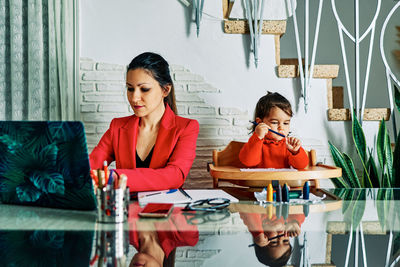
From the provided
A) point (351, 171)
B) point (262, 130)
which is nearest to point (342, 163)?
point (351, 171)

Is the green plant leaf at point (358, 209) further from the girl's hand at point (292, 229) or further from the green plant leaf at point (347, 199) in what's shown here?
the girl's hand at point (292, 229)

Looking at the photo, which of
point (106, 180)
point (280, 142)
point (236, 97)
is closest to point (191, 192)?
point (106, 180)

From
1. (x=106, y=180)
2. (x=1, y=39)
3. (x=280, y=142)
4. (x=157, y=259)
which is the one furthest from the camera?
(x=1, y=39)

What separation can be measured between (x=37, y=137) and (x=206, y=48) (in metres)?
1.76

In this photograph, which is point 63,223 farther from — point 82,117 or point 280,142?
point 82,117

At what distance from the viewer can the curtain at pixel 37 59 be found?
2543 millimetres

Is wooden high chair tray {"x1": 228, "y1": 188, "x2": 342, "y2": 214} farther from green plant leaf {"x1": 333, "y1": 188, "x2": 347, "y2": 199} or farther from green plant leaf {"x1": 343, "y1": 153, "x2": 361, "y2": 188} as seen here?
green plant leaf {"x1": 343, "y1": 153, "x2": 361, "y2": 188}

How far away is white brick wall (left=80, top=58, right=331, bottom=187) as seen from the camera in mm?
2631

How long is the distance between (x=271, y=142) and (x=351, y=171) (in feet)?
2.06

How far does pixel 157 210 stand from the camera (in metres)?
1.01

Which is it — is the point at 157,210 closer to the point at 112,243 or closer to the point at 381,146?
the point at 112,243

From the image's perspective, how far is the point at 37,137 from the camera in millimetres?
1005

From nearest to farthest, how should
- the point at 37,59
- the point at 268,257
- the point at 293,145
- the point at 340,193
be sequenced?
the point at 268,257
the point at 340,193
the point at 293,145
the point at 37,59

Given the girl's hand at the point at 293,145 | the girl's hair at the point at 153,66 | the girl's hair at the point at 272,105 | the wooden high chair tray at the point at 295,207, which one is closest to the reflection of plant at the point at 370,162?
the girl's hair at the point at 272,105
